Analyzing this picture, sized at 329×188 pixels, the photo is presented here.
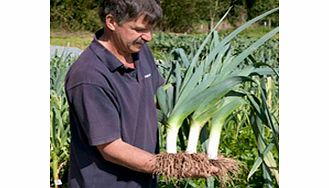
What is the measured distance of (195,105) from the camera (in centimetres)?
149

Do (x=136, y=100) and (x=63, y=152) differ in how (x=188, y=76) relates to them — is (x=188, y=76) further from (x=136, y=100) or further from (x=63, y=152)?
(x=63, y=152)

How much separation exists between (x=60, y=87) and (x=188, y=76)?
57.2 inches

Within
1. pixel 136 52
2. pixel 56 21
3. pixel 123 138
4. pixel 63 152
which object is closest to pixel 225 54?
pixel 136 52

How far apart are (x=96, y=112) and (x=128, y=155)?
0.38ft

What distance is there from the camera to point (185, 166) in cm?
140

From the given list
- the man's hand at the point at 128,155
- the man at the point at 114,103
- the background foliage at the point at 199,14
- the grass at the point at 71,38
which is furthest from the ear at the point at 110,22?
the background foliage at the point at 199,14

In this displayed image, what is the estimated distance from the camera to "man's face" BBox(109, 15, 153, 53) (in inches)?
54.4

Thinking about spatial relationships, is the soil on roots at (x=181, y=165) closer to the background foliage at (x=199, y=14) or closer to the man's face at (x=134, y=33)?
the man's face at (x=134, y=33)

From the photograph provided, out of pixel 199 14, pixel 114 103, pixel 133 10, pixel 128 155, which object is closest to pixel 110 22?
pixel 133 10

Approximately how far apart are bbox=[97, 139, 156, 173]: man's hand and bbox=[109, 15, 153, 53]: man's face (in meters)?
0.22

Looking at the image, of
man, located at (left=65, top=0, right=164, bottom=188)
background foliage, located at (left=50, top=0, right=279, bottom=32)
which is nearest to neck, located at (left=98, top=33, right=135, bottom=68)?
man, located at (left=65, top=0, right=164, bottom=188)

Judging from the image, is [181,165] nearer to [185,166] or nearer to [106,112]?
[185,166]

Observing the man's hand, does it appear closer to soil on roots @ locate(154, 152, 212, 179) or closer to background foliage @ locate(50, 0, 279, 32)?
soil on roots @ locate(154, 152, 212, 179)

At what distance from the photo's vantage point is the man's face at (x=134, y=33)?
138cm
